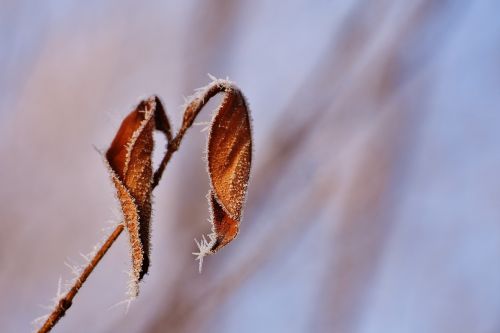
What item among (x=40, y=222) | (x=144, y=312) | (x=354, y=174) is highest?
(x=354, y=174)

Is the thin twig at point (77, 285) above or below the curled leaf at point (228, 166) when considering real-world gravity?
below

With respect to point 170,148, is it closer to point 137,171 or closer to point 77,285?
point 137,171

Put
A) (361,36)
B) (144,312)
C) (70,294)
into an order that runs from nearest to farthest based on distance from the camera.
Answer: (70,294) → (144,312) → (361,36)

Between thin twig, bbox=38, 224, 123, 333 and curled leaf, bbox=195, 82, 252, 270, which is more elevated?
curled leaf, bbox=195, 82, 252, 270

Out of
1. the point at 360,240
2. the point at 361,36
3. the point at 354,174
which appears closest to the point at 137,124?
the point at 361,36

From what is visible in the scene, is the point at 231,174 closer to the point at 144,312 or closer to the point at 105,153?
the point at 105,153
